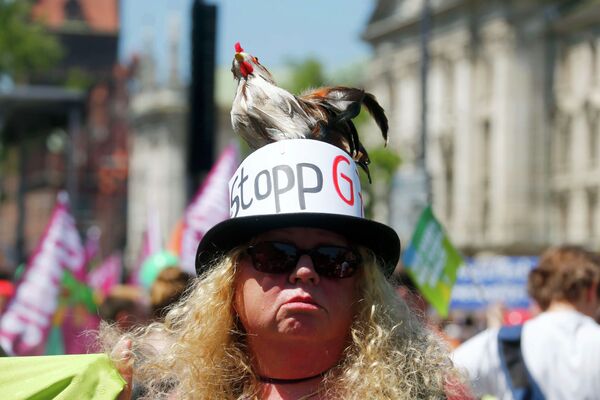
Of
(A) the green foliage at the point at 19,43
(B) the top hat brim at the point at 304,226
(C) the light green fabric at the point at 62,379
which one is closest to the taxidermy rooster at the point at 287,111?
(B) the top hat brim at the point at 304,226

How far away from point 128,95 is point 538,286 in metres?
87.3

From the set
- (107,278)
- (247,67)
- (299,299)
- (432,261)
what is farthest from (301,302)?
(107,278)

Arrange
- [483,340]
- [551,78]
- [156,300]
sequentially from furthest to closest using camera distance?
[551,78] < [156,300] < [483,340]

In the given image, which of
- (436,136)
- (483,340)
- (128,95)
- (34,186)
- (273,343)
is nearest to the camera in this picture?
(273,343)

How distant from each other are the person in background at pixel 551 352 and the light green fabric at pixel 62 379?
250 centimetres

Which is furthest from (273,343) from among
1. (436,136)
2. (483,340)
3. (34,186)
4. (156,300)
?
(34,186)

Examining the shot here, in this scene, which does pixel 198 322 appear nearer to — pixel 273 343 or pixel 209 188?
pixel 273 343

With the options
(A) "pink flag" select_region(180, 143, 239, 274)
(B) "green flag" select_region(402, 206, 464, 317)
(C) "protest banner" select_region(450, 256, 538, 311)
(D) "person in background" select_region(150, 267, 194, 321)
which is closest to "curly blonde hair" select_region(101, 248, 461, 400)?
(D) "person in background" select_region(150, 267, 194, 321)

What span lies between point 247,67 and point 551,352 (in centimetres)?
244

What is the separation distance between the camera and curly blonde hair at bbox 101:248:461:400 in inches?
111

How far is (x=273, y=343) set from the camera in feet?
9.40

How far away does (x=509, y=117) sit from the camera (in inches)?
2026

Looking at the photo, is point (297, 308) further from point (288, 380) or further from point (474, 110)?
point (474, 110)

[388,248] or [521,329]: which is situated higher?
[388,248]
